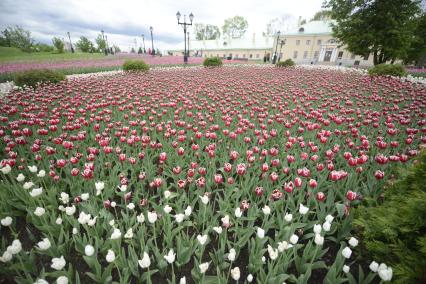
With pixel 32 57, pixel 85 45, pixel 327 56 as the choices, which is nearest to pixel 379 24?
pixel 327 56

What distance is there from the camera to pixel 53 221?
2605mm

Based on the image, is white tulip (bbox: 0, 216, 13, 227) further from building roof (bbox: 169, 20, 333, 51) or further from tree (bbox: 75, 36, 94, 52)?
tree (bbox: 75, 36, 94, 52)

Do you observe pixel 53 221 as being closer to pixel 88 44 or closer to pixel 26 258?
pixel 26 258

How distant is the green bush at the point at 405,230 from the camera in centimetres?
163

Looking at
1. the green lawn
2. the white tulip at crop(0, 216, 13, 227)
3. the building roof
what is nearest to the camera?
the white tulip at crop(0, 216, 13, 227)

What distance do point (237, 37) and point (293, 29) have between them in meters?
25.0

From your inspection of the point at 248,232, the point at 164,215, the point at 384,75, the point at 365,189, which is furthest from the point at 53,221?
the point at 384,75

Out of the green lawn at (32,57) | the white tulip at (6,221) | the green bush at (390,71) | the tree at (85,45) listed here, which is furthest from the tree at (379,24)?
the tree at (85,45)

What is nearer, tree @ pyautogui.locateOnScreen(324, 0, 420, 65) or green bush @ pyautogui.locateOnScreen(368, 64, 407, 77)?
green bush @ pyautogui.locateOnScreen(368, 64, 407, 77)

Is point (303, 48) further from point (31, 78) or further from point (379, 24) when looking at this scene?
point (31, 78)

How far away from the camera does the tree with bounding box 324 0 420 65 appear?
19.8 meters

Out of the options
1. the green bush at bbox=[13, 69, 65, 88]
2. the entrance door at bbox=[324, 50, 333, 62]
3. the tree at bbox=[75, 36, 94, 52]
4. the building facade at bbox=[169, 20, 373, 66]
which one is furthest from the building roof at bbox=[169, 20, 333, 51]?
the green bush at bbox=[13, 69, 65, 88]

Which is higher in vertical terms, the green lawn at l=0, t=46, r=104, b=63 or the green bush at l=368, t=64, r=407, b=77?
the green bush at l=368, t=64, r=407, b=77

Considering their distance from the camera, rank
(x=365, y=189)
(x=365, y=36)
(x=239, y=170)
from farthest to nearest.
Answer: (x=365, y=36)
(x=365, y=189)
(x=239, y=170)
